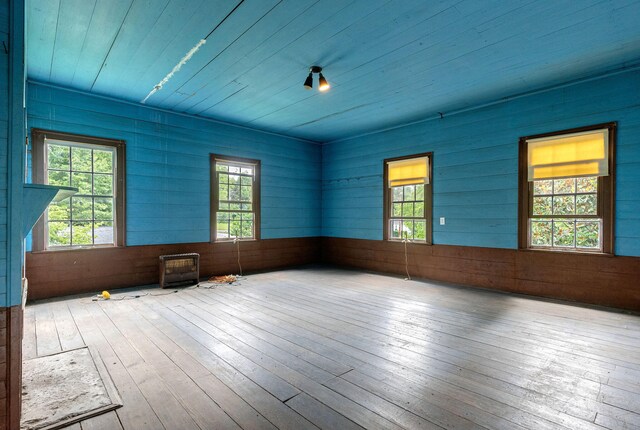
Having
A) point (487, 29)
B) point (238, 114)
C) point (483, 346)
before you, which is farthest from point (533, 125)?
point (238, 114)

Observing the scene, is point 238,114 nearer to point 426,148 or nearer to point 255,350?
point 426,148

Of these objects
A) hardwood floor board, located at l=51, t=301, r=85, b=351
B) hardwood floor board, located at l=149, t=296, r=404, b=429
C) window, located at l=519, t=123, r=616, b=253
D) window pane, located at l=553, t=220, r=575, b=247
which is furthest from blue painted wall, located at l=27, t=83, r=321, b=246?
window pane, located at l=553, t=220, r=575, b=247

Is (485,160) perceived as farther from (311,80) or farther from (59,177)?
(59,177)

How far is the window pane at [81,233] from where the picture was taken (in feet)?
15.4

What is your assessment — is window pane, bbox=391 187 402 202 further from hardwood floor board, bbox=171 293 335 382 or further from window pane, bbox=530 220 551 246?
hardwood floor board, bbox=171 293 335 382

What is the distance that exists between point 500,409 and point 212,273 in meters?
5.12

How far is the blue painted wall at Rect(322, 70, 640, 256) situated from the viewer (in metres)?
3.97

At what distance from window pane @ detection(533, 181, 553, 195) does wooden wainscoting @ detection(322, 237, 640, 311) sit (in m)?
0.87

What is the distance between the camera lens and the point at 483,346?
2873mm

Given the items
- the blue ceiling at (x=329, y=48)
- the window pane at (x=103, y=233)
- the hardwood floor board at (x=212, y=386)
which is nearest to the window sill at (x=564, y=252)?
the blue ceiling at (x=329, y=48)

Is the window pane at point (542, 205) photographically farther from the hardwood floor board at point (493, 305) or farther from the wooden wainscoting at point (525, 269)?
the hardwood floor board at point (493, 305)

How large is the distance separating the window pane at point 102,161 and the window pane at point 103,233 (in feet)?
2.65

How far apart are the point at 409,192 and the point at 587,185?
2.66 metres

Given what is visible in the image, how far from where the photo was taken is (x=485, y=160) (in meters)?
5.16
